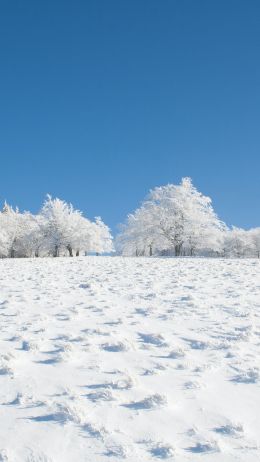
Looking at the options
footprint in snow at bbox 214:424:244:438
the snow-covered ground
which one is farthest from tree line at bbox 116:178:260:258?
footprint in snow at bbox 214:424:244:438

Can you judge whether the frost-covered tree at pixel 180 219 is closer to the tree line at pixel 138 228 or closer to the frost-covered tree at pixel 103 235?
the tree line at pixel 138 228

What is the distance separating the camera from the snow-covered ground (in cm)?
437

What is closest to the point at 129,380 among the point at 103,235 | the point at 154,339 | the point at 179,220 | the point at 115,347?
the point at 115,347

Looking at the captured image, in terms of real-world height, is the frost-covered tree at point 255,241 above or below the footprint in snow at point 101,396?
above

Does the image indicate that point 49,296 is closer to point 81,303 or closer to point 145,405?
point 81,303

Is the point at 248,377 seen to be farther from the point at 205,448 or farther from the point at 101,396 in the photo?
the point at 101,396

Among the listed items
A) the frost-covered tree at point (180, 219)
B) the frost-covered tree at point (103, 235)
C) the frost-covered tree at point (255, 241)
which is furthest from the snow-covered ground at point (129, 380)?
the frost-covered tree at point (255, 241)

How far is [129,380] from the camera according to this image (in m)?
5.86

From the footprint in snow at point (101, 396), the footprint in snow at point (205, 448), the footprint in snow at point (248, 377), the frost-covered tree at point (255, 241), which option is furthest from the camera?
the frost-covered tree at point (255, 241)

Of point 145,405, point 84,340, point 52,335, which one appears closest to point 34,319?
point 52,335

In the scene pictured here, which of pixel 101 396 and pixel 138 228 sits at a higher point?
pixel 138 228

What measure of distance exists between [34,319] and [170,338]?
10.5 ft

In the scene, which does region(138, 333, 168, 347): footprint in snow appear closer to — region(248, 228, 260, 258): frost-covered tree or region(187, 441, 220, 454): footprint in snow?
region(187, 441, 220, 454): footprint in snow

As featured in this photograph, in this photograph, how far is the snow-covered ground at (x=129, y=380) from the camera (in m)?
4.37
